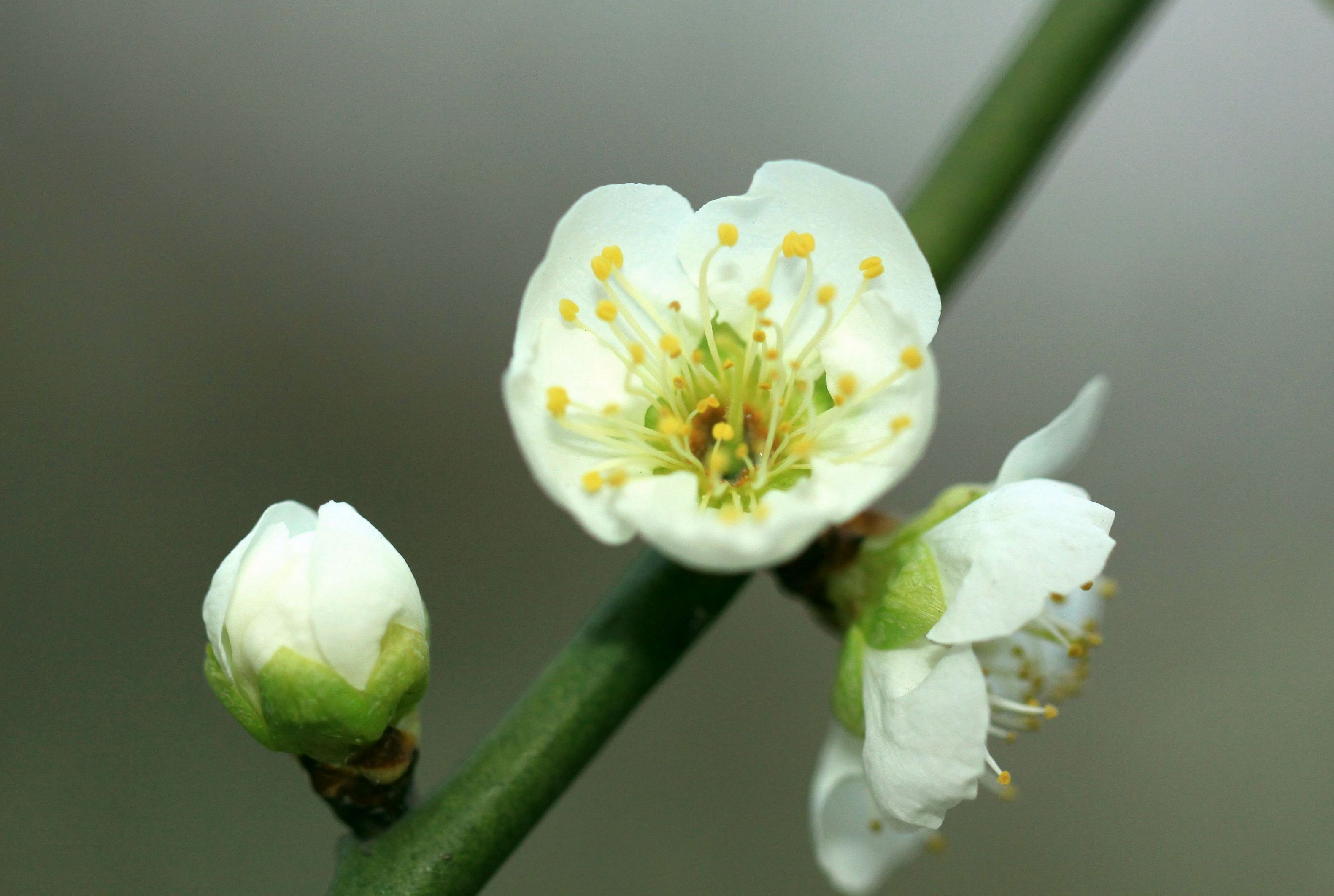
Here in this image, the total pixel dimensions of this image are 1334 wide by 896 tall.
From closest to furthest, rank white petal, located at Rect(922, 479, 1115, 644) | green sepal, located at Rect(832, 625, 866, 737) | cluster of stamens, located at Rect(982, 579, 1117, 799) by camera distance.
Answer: white petal, located at Rect(922, 479, 1115, 644) < green sepal, located at Rect(832, 625, 866, 737) < cluster of stamens, located at Rect(982, 579, 1117, 799)

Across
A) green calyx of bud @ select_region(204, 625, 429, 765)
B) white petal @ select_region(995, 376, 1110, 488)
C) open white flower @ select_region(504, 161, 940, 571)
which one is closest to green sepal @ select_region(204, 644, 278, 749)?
green calyx of bud @ select_region(204, 625, 429, 765)

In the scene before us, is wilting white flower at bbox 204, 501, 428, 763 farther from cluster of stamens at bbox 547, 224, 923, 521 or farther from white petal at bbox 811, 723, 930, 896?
white petal at bbox 811, 723, 930, 896

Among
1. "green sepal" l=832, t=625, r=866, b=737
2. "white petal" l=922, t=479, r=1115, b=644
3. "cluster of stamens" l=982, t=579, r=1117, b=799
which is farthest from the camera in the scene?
"cluster of stamens" l=982, t=579, r=1117, b=799

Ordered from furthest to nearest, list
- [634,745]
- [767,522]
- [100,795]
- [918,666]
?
[634,745] < [100,795] < [918,666] < [767,522]

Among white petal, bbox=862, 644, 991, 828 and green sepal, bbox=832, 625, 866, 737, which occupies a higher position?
white petal, bbox=862, 644, 991, 828

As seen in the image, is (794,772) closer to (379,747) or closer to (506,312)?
(506,312)

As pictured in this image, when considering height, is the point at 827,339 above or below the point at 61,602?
above

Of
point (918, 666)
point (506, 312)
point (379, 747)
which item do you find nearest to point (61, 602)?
point (506, 312)

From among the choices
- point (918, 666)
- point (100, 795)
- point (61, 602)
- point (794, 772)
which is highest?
point (918, 666)

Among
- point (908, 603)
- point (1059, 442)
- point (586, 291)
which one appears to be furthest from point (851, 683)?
point (586, 291)
